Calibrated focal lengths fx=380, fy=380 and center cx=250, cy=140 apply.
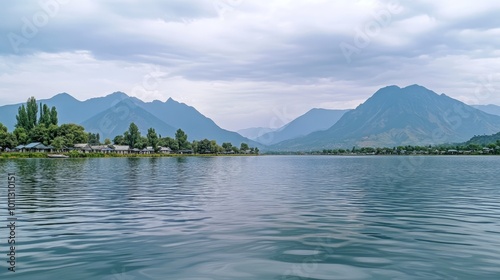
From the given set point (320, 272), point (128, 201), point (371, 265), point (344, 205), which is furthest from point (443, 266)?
point (128, 201)

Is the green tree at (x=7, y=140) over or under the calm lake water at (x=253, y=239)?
over

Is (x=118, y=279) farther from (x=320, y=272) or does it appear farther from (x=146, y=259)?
(x=320, y=272)

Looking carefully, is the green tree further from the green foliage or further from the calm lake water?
the calm lake water

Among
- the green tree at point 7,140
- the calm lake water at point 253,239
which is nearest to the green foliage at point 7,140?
the green tree at point 7,140

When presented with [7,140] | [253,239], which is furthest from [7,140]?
[253,239]

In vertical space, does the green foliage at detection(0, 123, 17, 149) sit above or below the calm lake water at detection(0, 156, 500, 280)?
above

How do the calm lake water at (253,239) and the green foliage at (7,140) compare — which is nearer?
the calm lake water at (253,239)

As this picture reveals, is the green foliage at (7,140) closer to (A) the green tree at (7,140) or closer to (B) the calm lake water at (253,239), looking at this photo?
(A) the green tree at (7,140)

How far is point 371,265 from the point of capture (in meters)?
15.9

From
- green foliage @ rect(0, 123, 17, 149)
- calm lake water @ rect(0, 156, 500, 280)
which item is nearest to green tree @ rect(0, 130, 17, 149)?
green foliage @ rect(0, 123, 17, 149)

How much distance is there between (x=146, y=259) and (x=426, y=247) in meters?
13.5

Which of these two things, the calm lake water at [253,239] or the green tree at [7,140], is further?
the green tree at [7,140]

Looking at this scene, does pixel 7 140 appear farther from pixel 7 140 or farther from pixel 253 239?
pixel 253 239

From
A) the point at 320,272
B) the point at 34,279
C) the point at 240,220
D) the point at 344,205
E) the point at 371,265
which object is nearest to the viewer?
the point at 34,279
